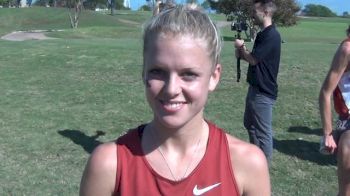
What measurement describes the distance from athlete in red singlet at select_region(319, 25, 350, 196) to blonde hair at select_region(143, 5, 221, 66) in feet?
7.05

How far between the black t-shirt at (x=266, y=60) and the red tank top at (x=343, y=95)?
225cm

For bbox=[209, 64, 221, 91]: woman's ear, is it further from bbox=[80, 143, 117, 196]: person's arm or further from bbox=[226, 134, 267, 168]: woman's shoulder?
bbox=[80, 143, 117, 196]: person's arm

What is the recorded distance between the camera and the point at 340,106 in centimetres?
408

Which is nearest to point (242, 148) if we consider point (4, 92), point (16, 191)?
point (16, 191)

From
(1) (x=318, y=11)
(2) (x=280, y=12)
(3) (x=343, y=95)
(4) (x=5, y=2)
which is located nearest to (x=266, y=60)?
(3) (x=343, y=95)

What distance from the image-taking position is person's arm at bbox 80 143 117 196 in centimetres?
191

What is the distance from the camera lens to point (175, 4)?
198 cm

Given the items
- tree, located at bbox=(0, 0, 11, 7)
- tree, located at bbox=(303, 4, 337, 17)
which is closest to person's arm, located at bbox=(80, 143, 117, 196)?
tree, located at bbox=(0, 0, 11, 7)

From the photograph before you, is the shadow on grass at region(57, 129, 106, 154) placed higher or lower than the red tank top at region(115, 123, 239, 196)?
lower

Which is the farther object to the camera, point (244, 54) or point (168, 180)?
point (244, 54)

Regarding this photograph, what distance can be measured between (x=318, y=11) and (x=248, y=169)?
120 metres

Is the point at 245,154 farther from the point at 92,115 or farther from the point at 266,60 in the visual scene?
the point at 92,115

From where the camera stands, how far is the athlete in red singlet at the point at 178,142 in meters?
1.86

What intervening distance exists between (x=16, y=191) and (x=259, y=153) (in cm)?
419
